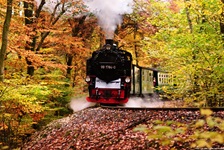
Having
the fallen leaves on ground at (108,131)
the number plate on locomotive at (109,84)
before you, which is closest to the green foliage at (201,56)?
the fallen leaves on ground at (108,131)

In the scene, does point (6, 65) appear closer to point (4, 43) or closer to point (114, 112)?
point (4, 43)

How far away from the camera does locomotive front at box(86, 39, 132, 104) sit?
46.8 feet

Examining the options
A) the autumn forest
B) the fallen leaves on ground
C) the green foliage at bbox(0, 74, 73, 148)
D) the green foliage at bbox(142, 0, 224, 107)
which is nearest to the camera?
the fallen leaves on ground

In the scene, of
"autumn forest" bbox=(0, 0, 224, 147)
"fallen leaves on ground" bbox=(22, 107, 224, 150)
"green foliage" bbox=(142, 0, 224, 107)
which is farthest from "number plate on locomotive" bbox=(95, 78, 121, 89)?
"green foliage" bbox=(142, 0, 224, 107)

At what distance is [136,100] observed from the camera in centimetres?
1833

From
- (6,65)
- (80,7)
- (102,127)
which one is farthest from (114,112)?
(80,7)

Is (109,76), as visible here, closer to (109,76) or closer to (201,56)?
(109,76)

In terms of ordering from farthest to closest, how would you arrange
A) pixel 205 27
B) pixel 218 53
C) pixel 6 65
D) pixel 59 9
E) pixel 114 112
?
pixel 59 9
pixel 6 65
pixel 114 112
pixel 205 27
pixel 218 53

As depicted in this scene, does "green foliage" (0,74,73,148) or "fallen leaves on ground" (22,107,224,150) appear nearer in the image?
"fallen leaves on ground" (22,107,224,150)

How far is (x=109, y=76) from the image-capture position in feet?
48.0

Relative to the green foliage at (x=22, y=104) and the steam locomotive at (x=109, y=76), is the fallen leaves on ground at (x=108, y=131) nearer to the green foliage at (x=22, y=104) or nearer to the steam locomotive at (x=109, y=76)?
the green foliage at (x=22, y=104)

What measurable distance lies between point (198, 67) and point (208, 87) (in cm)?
143

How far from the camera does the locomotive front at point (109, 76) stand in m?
14.3

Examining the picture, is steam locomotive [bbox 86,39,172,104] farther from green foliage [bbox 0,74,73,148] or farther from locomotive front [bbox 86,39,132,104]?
green foliage [bbox 0,74,73,148]
